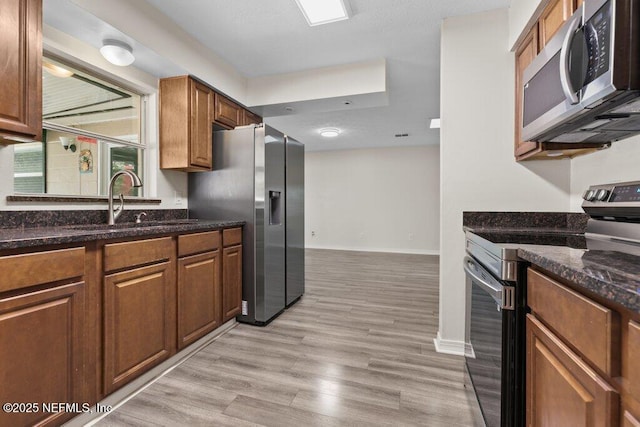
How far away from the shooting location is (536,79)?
146 cm

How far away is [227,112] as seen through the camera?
3.11 metres

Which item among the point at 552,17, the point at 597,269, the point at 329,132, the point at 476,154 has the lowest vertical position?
the point at 597,269

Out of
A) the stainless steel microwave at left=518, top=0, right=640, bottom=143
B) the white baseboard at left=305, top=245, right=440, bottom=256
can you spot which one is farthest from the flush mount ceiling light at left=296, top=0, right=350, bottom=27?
the white baseboard at left=305, top=245, right=440, bottom=256

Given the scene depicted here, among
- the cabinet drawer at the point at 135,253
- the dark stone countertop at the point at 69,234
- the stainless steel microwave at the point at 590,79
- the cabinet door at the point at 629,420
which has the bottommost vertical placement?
the cabinet door at the point at 629,420

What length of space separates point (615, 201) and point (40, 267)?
2472 millimetres

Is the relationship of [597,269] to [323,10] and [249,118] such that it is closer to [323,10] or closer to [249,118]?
[323,10]

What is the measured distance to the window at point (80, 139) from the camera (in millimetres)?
1953

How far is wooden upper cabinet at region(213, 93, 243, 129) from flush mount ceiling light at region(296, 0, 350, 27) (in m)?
1.23

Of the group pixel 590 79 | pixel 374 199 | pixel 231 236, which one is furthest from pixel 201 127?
pixel 374 199

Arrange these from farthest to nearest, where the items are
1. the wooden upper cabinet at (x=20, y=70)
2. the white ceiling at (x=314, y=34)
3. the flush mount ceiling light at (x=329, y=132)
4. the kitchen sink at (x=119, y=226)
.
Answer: the flush mount ceiling light at (x=329, y=132), the white ceiling at (x=314, y=34), the kitchen sink at (x=119, y=226), the wooden upper cabinet at (x=20, y=70)

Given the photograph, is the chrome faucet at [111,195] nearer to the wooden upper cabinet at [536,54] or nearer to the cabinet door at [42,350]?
Answer: the cabinet door at [42,350]

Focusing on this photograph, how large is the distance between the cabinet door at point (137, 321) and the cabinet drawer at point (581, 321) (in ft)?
6.14

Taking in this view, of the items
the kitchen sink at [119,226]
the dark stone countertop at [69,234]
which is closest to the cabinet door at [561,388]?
the dark stone countertop at [69,234]

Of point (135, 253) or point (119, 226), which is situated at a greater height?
point (119, 226)
